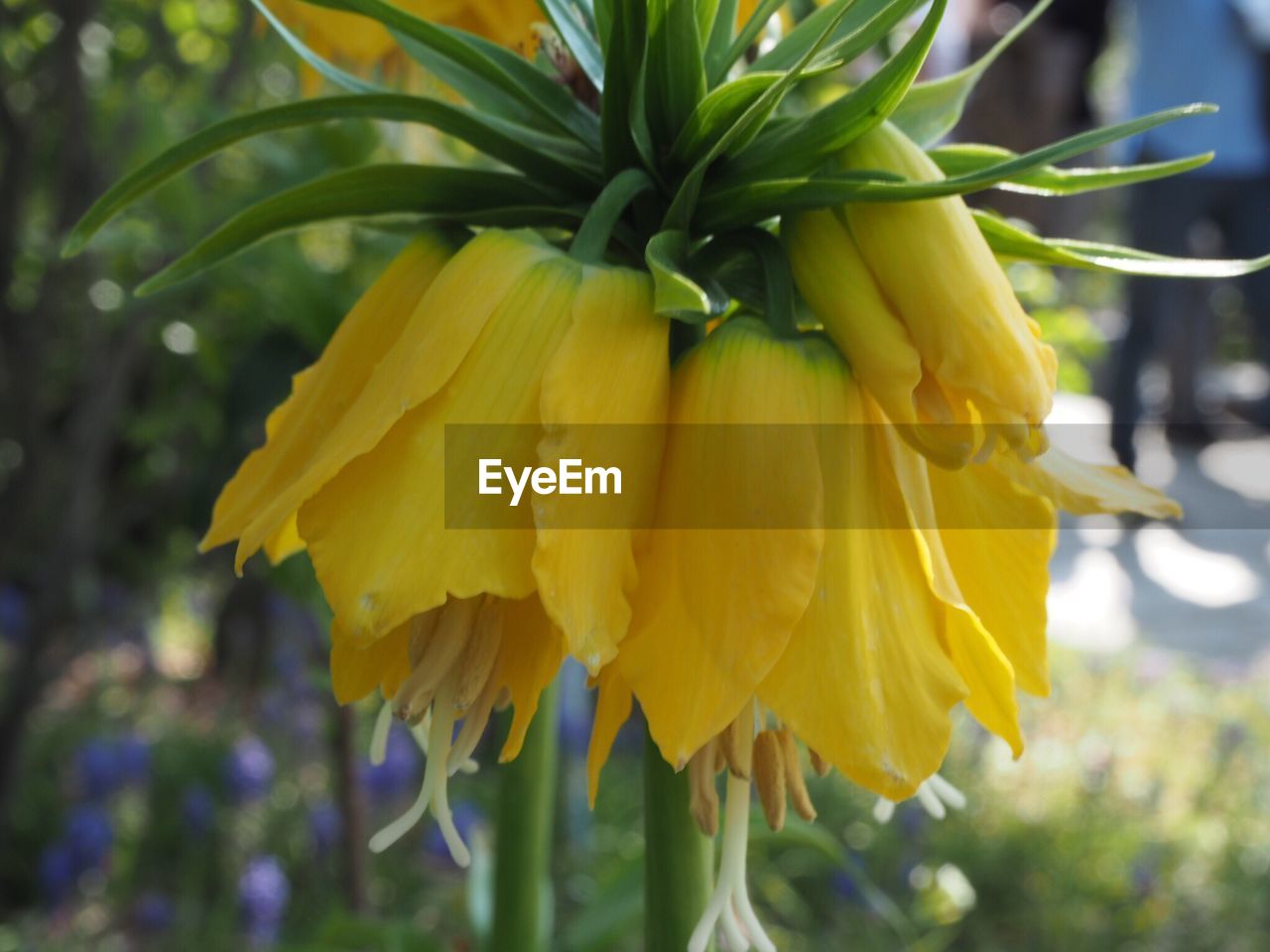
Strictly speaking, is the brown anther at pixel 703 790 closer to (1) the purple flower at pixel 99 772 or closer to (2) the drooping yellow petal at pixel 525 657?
(2) the drooping yellow petal at pixel 525 657

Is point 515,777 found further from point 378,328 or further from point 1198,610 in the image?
point 1198,610

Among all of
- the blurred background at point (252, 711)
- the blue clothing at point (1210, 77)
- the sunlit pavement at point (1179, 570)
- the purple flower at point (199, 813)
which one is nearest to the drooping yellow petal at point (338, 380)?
the blurred background at point (252, 711)

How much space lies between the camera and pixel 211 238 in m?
0.48

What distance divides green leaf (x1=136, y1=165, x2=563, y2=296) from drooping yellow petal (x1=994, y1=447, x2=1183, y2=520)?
19 cm

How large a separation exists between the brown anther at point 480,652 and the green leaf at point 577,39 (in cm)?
21

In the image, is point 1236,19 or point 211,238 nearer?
point 211,238

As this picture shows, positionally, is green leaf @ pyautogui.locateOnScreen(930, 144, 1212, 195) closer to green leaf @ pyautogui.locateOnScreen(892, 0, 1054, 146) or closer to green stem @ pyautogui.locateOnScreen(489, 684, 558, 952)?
green leaf @ pyautogui.locateOnScreen(892, 0, 1054, 146)

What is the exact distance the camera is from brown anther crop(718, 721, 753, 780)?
1.44ft

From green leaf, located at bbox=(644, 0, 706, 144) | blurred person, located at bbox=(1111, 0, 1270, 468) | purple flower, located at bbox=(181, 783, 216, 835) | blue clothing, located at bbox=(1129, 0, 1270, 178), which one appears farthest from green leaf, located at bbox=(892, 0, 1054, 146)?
blue clothing, located at bbox=(1129, 0, 1270, 178)

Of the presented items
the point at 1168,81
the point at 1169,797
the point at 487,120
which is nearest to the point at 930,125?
the point at 487,120

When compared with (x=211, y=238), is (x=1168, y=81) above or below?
above

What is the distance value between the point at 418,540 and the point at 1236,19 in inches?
130

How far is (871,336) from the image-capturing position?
1.28 ft

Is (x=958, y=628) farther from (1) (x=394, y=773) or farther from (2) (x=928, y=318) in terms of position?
(1) (x=394, y=773)
